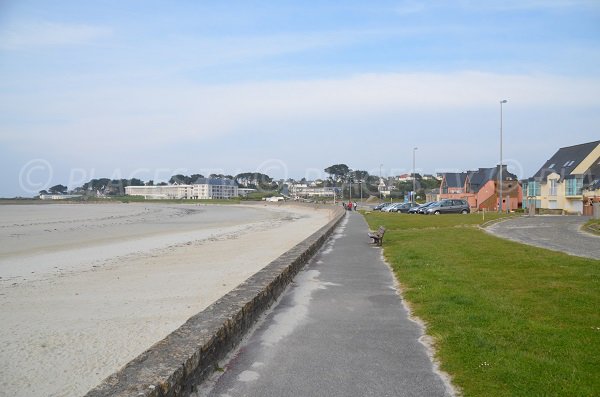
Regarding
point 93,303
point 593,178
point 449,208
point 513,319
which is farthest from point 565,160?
point 93,303

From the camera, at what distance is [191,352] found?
4.69 meters

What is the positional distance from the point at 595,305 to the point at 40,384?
6935 millimetres

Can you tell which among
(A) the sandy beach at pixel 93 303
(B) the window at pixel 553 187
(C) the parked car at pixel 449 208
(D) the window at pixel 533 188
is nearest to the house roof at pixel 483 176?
(D) the window at pixel 533 188

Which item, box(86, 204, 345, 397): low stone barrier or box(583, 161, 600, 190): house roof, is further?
box(583, 161, 600, 190): house roof

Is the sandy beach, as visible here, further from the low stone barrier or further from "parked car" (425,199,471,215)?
"parked car" (425,199,471,215)

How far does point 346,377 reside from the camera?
4949 mm

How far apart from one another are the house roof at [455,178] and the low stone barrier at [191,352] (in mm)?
80371

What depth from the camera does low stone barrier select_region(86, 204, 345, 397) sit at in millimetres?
4020

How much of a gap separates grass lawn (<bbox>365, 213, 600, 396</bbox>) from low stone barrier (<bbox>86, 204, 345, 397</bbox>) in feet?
7.45

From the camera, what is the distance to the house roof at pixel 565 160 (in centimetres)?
5341

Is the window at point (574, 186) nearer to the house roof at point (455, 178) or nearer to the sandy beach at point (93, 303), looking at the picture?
the house roof at point (455, 178)

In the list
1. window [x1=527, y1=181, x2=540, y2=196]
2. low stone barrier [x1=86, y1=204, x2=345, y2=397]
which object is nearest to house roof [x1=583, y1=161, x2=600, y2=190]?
window [x1=527, y1=181, x2=540, y2=196]

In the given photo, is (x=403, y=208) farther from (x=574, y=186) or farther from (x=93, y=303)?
(x=93, y=303)

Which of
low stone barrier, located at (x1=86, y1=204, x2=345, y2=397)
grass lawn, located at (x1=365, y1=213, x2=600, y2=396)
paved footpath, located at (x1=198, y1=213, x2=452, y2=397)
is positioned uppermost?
low stone barrier, located at (x1=86, y1=204, x2=345, y2=397)
